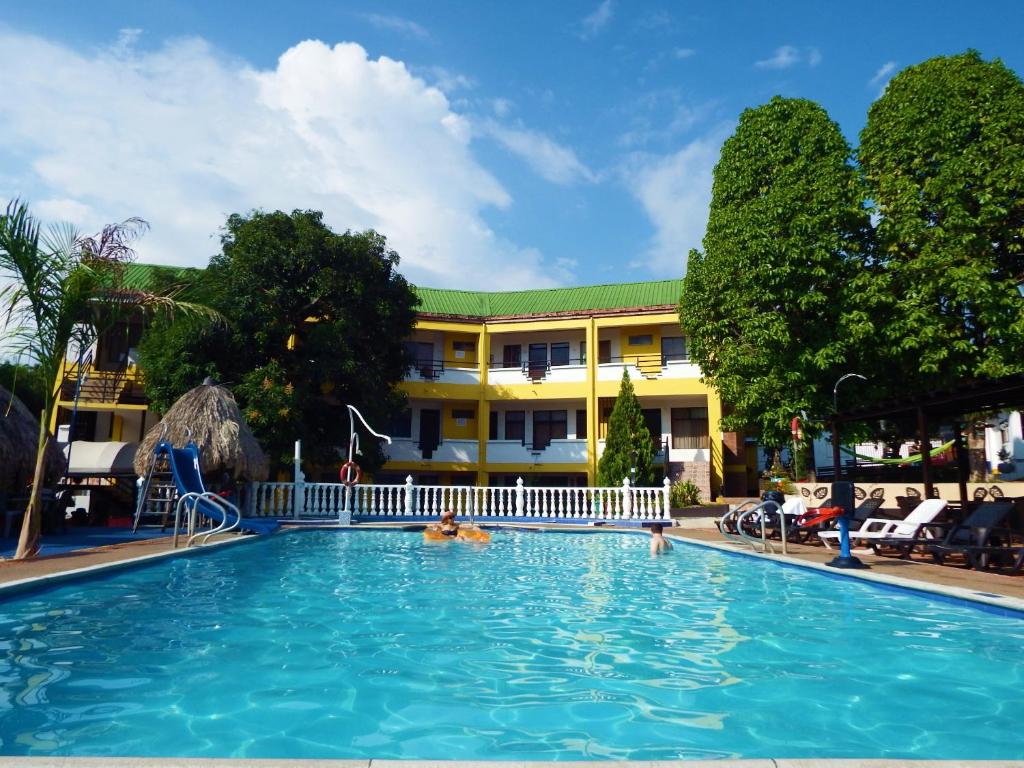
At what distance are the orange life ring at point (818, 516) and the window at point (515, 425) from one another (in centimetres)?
1745

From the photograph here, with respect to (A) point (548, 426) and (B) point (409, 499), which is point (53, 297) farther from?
(A) point (548, 426)

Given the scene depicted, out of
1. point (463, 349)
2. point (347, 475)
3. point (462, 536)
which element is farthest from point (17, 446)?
point (463, 349)

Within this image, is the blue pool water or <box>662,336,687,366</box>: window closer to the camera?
the blue pool water

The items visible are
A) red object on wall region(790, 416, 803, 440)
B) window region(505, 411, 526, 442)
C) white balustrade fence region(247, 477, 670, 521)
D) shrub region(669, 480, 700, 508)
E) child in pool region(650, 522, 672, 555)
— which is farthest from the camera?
window region(505, 411, 526, 442)

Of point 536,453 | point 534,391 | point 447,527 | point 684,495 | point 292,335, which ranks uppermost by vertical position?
point 292,335

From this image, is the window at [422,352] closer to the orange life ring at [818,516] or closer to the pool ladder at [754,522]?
the pool ladder at [754,522]

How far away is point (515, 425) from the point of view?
30781 mm

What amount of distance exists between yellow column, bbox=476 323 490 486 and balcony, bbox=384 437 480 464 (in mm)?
299

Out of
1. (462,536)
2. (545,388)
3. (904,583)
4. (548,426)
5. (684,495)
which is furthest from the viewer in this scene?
(548,426)

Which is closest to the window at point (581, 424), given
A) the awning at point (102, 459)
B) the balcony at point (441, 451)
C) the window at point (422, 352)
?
the balcony at point (441, 451)

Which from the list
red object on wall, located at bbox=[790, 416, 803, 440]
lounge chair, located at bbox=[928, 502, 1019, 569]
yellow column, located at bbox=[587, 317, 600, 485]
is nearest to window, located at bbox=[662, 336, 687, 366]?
yellow column, located at bbox=[587, 317, 600, 485]

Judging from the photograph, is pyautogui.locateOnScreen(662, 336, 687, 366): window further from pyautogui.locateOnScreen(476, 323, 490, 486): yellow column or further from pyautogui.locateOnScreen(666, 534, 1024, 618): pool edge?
pyautogui.locateOnScreen(666, 534, 1024, 618): pool edge

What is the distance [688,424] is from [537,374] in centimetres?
695

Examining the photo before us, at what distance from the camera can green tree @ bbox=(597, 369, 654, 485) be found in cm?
2305
